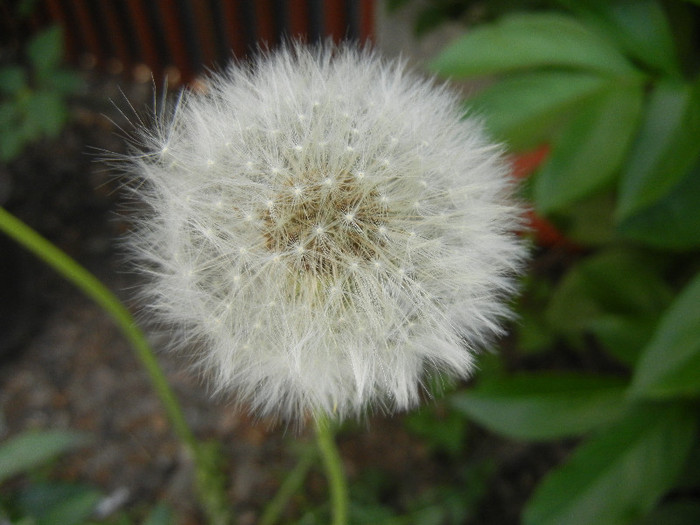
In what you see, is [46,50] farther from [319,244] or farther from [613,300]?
[613,300]

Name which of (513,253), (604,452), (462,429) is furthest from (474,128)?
(462,429)

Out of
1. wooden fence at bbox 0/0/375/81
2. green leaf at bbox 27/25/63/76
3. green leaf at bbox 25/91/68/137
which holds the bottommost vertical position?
green leaf at bbox 25/91/68/137

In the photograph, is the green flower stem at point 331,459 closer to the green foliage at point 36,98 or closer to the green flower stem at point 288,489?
the green flower stem at point 288,489

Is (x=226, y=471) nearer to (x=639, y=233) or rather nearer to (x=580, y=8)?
(x=639, y=233)

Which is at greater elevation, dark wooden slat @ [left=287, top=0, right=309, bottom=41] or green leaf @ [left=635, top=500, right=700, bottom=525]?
dark wooden slat @ [left=287, top=0, right=309, bottom=41]

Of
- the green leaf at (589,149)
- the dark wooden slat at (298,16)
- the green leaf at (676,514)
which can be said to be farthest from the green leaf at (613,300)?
the dark wooden slat at (298,16)

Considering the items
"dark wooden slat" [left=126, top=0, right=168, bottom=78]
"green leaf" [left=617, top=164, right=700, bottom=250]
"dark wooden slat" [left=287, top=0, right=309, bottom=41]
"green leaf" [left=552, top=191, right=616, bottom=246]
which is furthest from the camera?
"dark wooden slat" [left=126, top=0, right=168, bottom=78]

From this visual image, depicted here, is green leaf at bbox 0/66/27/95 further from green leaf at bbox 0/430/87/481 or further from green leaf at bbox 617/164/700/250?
green leaf at bbox 617/164/700/250

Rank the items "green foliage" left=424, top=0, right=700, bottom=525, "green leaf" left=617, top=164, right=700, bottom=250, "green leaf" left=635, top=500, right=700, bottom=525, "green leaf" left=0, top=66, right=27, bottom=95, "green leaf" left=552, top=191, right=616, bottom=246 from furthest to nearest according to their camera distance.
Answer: "green leaf" left=552, top=191, right=616, bottom=246 → "green leaf" left=0, top=66, right=27, bottom=95 → "green leaf" left=635, top=500, right=700, bottom=525 → "green leaf" left=617, top=164, right=700, bottom=250 → "green foliage" left=424, top=0, right=700, bottom=525

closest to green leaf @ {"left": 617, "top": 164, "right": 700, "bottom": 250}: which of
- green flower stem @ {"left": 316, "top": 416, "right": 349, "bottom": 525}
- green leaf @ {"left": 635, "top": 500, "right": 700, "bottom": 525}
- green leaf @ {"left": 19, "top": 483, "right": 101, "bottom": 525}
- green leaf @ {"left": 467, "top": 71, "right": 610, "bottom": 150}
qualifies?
green leaf @ {"left": 467, "top": 71, "right": 610, "bottom": 150}
